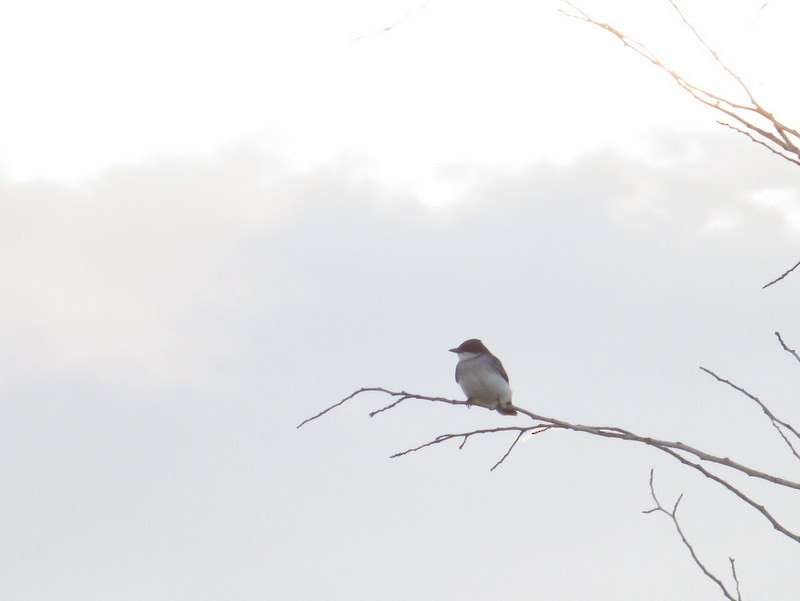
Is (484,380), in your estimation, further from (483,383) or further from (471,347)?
(471,347)

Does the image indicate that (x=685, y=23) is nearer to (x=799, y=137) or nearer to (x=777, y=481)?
(x=799, y=137)

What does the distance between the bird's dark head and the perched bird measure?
13cm

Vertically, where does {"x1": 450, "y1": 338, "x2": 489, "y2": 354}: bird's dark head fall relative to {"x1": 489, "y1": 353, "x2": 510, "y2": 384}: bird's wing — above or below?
above

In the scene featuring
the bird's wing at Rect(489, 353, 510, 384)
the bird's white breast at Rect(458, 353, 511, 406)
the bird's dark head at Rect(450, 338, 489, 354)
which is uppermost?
the bird's dark head at Rect(450, 338, 489, 354)

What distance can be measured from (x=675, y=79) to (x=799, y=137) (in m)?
0.38

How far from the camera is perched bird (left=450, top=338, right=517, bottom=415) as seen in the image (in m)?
10.9

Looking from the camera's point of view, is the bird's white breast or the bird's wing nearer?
the bird's white breast

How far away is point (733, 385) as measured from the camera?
3.62 metres

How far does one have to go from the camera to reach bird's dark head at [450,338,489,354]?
11.8 metres

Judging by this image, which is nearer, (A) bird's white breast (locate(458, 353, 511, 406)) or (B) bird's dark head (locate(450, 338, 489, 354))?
(A) bird's white breast (locate(458, 353, 511, 406))

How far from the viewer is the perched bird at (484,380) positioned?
10867 millimetres

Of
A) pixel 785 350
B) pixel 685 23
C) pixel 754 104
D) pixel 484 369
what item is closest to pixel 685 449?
pixel 785 350

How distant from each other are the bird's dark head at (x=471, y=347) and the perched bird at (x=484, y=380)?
128mm

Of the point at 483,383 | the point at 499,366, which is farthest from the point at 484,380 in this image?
the point at 499,366
